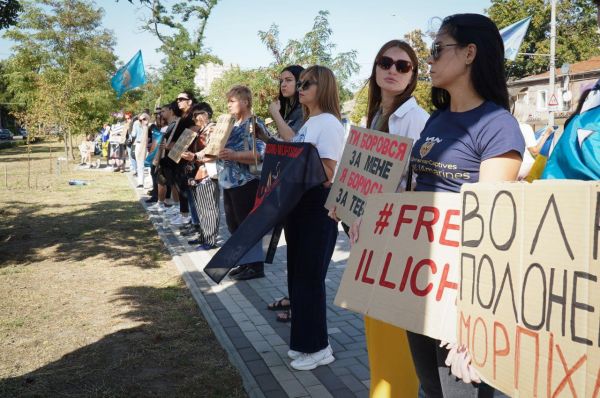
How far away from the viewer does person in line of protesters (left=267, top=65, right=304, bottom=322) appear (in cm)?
468

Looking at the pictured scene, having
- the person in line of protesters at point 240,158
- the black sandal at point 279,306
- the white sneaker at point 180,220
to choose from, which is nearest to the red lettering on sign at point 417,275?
the black sandal at point 279,306

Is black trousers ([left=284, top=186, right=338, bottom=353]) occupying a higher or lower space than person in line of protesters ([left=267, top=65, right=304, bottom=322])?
lower

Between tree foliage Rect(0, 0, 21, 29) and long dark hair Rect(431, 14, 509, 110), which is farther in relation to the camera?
tree foliage Rect(0, 0, 21, 29)

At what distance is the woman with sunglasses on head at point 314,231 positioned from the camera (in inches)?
151

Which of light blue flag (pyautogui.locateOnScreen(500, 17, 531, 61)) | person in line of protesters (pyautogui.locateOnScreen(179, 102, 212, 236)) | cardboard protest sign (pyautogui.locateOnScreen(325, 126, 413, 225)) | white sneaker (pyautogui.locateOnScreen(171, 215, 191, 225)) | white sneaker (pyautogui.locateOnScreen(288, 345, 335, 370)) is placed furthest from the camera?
light blue flag (pyautogui.locateOnScreen(500, 17, 531, 61))

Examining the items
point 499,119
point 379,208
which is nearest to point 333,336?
point 379,208

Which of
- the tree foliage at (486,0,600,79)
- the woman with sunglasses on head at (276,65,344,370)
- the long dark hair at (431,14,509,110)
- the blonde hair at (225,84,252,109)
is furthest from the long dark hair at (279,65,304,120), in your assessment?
the tree foliage at (486,0,600,79)

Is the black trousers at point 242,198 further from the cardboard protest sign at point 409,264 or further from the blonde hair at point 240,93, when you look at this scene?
the cardboard protest sign at point 409,264

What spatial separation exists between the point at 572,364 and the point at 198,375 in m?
3.06

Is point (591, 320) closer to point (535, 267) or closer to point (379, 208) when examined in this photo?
point (535, 267)

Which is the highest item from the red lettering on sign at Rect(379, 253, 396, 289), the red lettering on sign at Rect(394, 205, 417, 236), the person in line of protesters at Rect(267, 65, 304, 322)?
the person in line of protesters at Rect(267, 65, 304, 322)

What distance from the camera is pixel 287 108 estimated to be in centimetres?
516

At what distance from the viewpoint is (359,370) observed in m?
4.06

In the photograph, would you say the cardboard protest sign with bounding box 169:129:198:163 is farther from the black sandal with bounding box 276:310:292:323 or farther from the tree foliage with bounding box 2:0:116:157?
the tree foliage with bounding box 2:0:116:157
